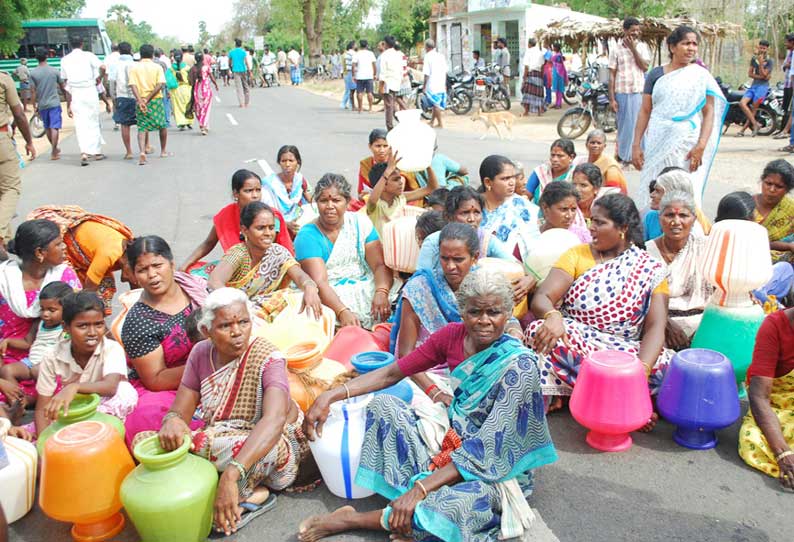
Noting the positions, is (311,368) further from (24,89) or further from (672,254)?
(24,89)

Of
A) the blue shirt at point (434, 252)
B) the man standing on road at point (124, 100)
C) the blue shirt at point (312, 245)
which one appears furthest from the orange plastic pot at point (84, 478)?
the man standing on road at point (124, 100)

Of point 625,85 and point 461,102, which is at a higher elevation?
point 625,85

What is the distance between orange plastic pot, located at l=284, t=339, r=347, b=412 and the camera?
3.28 m

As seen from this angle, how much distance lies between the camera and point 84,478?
2645mm

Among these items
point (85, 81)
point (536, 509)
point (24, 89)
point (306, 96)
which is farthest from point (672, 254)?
point (306, 96)

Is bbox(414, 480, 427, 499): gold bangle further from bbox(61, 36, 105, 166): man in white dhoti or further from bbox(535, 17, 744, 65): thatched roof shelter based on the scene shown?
bbox(535, 17, 744, 65): thatched roof shelter

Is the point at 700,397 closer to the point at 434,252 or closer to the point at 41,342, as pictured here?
the point at 434,252

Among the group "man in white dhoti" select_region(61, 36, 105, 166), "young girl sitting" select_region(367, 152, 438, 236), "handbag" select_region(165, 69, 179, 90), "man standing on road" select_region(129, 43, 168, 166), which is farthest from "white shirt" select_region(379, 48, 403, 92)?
"young girl sitting" select_region(367, 152, 438, 236)

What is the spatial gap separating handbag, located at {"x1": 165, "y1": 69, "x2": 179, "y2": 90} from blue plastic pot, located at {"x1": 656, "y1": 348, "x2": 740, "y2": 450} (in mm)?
14492

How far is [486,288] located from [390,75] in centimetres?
1234

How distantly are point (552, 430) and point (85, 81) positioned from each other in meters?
11.1

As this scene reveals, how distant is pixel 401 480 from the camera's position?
9.04 ft

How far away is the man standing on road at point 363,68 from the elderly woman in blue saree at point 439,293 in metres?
15.1

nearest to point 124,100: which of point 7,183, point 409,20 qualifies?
point 7,183
